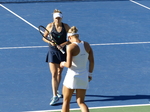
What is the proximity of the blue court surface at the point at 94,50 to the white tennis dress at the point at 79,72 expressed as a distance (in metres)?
1.62

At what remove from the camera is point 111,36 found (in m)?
16.1

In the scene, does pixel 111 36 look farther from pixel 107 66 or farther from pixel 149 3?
pixel 149 3

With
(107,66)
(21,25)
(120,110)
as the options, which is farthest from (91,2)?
(120,110)

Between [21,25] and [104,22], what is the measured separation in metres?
3.23

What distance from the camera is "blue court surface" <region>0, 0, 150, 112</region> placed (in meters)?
11.2

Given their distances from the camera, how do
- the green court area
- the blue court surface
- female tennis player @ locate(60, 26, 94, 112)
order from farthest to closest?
the blue court surface → the green court area → female tennis player @ locate(60, 26, 94, 112)

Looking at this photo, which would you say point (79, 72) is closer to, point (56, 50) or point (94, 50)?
point (56, 50)

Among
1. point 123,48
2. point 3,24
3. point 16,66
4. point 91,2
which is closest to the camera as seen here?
point 16,66

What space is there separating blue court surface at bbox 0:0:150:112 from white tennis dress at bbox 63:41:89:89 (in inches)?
63.9

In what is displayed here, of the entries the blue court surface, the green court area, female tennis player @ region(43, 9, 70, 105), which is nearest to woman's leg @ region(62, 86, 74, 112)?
the green court area

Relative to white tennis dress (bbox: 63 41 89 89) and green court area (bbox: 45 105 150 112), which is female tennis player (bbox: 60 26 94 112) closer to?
white tennis dress (bbox: 63 41 89 89)

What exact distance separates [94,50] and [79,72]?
18.4 ft

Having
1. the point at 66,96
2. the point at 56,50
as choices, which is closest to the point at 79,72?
the point at 66,96

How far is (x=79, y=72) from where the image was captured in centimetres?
907
